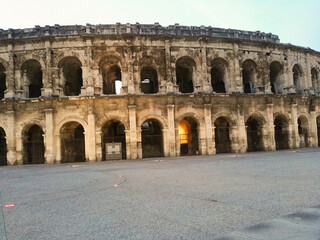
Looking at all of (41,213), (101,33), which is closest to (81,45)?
(101,33)

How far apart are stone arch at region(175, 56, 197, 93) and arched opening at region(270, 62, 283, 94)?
7399 mm

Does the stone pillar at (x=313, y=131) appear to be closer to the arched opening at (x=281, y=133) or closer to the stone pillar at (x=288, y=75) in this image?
the arched opening at (x=281, y=133)

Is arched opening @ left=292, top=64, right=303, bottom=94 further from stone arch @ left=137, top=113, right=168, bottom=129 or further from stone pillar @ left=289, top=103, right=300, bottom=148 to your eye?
stone arch @ left=137, top=113, right=168, bottom=129

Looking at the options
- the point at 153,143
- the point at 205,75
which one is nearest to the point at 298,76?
the point at 205,75

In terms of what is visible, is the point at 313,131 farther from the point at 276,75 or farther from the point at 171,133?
the point at 171,133

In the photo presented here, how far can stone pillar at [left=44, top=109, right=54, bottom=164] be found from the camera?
17031 mm

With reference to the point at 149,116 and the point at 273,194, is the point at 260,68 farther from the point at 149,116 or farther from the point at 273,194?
the point at 273,194

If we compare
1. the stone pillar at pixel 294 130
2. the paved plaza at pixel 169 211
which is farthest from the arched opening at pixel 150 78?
the paved plaza at pixel 169 211

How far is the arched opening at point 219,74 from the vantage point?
65.0ft

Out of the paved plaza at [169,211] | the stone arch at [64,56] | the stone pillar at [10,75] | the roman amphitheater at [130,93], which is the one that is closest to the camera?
the paved plaza at [169,211]

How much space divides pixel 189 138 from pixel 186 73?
5.47 m

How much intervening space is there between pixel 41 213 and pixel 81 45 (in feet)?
50.3

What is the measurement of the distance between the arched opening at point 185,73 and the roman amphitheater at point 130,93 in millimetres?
117

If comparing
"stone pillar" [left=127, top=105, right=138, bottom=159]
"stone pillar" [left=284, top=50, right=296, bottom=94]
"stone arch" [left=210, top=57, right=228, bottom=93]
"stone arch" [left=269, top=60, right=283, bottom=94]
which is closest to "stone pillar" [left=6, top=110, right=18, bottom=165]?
"stone pillar" [left=127, top=105, right=138, bottom=159]
